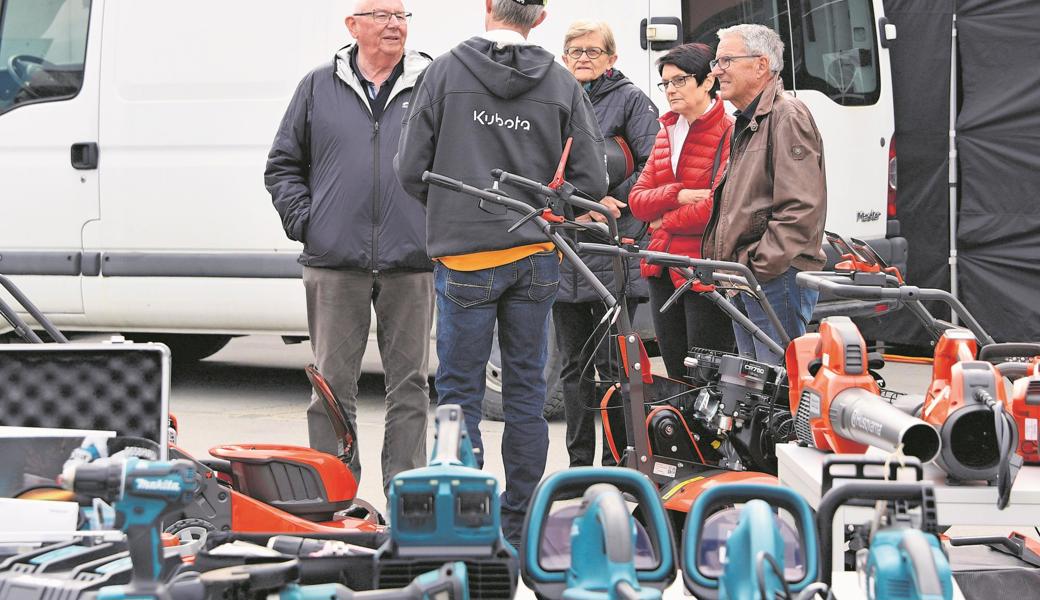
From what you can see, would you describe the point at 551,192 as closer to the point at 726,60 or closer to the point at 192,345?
the point at 726,60

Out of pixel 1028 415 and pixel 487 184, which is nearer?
pixel 1028 415

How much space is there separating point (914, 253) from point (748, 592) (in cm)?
725

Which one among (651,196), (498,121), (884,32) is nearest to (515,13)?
(498,121)

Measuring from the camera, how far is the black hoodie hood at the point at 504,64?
411 cm

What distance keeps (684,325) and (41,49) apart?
4079mm

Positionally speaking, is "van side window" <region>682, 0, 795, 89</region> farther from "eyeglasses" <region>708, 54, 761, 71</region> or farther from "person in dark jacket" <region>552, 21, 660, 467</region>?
"eyeglasses" <region>708, 54, 761, 71</region>

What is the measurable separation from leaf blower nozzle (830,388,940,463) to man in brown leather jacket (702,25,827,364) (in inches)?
60.2

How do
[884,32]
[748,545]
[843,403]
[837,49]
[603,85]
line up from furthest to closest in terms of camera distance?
[884,32]
[837,49]
[603,85]
[843,403]
[748,545]

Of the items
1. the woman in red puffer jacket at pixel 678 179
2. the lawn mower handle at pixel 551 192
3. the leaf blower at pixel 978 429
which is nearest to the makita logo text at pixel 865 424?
the leaf blower at pixel 978 429

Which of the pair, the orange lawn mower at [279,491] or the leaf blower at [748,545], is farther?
the orange lawn mower at [279,491]

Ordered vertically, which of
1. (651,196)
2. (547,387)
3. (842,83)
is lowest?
(547,387)

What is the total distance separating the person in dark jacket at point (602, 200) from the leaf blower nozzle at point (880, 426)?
8.11 ft

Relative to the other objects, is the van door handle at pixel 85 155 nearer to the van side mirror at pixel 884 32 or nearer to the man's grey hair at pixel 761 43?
the man's grey hair at pixel 761 43

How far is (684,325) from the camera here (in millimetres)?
4961
